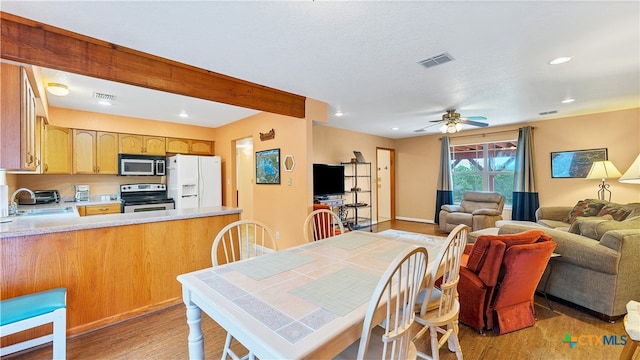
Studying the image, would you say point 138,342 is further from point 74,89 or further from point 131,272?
point 74,89

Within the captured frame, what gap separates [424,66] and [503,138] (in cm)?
441

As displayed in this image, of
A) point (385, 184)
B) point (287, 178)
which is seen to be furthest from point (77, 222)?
point (385, 184)

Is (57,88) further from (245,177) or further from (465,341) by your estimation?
(465,341)

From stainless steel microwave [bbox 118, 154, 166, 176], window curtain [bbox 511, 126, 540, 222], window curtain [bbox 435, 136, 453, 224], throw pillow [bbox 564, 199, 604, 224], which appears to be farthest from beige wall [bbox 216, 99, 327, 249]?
window curtain [bbox 511, 126, 540, 222]

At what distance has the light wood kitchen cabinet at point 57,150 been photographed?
12.2ft

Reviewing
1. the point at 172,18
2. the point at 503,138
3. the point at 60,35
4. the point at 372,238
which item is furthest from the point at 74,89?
the point at 503,138

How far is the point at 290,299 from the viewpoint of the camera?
1.11 meters

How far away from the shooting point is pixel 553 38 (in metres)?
2.06

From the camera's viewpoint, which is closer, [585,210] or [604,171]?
[585,210]

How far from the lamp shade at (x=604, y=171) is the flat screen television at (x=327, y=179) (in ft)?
14.0

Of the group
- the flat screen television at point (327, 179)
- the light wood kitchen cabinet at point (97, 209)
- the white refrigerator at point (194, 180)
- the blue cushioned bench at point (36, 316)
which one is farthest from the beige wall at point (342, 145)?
the blue cushioned bench at point (36, 316)

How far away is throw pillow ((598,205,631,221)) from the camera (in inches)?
128

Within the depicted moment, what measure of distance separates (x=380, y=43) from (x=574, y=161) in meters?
5.20

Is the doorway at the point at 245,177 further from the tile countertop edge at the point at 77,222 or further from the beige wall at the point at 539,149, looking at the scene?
the tile countertop edge at the point at 77,222
